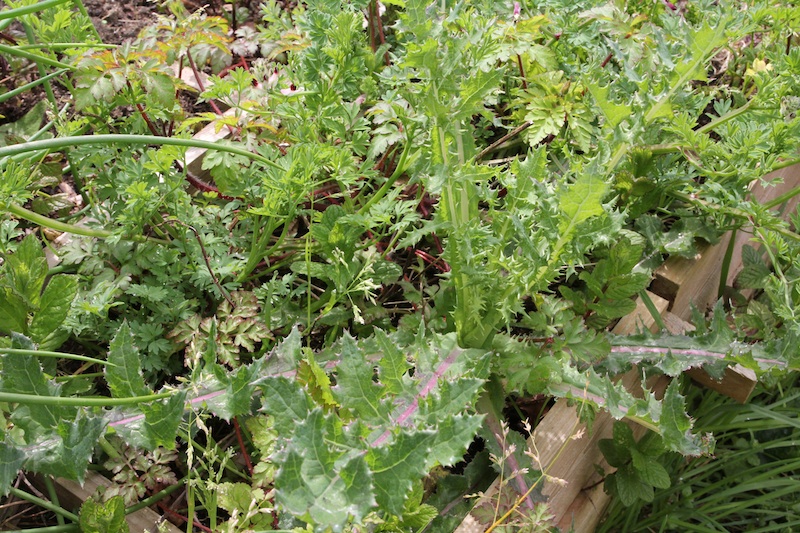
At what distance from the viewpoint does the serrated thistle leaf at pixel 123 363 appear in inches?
58.5

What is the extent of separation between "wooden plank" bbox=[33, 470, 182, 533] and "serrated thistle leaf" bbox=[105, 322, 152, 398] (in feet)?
0.74

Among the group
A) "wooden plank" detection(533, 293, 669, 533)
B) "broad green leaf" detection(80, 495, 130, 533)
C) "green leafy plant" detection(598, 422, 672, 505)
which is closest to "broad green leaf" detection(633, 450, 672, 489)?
"green leafy plant" detection(598, 422, 672, 505)

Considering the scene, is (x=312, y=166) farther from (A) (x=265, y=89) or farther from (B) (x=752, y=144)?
(B) (x=752, y=144)

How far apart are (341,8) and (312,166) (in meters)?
0.63

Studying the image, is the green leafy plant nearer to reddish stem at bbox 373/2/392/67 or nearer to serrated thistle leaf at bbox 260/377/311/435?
serrated thistle leaf at bbox 260/377/311/435

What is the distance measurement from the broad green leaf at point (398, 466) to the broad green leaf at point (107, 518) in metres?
0.57

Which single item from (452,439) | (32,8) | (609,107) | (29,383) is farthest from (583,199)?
(29,383)

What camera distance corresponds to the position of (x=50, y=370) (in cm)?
170

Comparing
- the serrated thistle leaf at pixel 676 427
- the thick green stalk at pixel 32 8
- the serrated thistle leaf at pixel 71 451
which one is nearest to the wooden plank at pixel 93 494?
the serrated thistle leaf at pixel 71 451

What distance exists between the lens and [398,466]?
1.18 meters

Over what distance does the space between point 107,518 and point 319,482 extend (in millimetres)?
549

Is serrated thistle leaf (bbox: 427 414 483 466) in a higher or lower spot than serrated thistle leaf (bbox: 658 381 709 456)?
higher

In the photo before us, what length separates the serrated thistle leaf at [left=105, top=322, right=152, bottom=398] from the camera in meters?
1.49

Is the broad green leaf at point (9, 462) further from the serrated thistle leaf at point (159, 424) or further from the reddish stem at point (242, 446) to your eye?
the reddish stem at point (242, 446)
